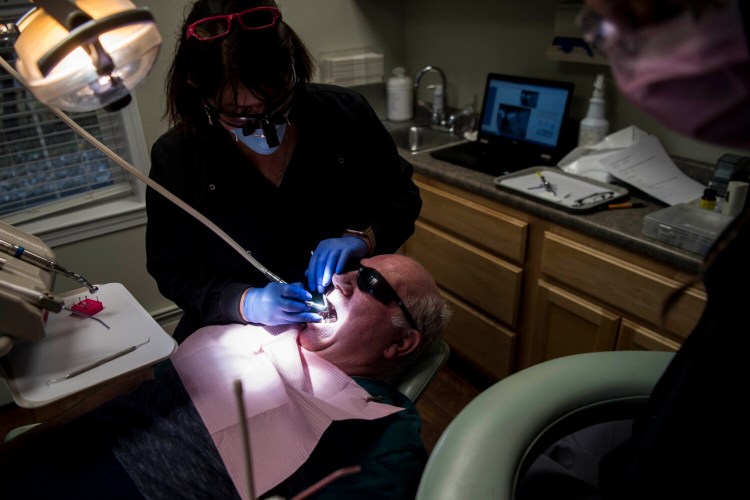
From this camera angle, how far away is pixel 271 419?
1.15m

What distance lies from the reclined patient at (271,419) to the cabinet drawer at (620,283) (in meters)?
0.63

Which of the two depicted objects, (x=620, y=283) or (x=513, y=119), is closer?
(x=620, y=283)

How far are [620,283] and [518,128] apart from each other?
35.0 inches

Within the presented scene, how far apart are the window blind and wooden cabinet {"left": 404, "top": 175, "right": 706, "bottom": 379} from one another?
52.3 inches

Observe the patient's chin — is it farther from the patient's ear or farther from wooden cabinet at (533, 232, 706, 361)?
wooden cabinet at (533, 232, 706, 361)

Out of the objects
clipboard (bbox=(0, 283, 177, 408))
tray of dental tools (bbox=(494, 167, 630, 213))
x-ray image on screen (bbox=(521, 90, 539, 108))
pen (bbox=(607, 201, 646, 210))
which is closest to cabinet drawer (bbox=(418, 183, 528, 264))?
tray of dental tools (bbox=(494, 167, 630, 213))

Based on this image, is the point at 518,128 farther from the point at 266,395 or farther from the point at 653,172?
the point at 266,395

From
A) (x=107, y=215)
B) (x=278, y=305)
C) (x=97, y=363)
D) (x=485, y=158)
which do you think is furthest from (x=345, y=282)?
(x=107, y=215)

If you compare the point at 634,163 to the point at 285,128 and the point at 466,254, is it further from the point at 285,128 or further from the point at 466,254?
the point at 285,128

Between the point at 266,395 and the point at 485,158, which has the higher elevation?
the point at 485,158

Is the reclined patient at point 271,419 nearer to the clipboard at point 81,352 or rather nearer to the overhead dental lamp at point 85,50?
the clipboard at point 81,352

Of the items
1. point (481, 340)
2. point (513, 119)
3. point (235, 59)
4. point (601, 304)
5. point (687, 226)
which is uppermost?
point (235, 59)

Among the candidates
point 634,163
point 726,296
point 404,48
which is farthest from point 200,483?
point 404,48

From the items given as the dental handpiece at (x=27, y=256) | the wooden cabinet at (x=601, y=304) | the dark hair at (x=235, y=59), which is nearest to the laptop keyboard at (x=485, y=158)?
the wooden cabinet at (x=601, y=304)
